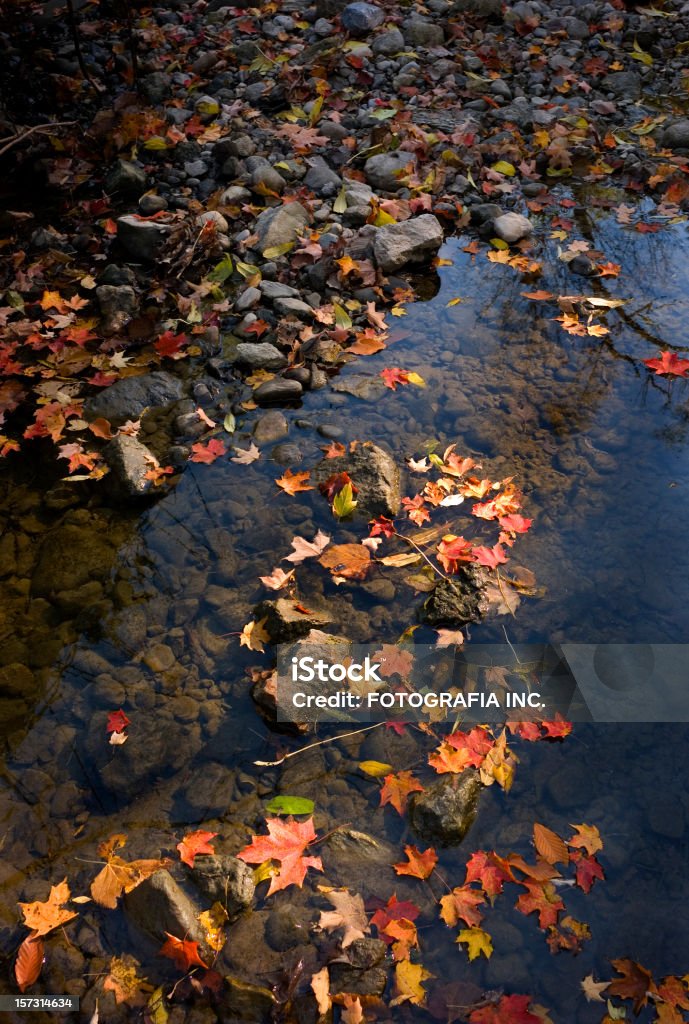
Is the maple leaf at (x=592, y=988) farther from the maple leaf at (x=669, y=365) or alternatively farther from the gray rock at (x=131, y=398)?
the gray rock at (x=131, y=398)

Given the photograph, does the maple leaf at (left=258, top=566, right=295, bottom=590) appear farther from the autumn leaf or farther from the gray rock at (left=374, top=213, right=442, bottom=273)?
the gray rock at (left=374, top=213, right=442, bottom=273)

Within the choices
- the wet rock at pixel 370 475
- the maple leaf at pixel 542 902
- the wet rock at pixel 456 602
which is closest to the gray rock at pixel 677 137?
the wet rock at pixel 370 475

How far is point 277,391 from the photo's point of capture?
407cm

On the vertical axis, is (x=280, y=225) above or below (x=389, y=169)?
below

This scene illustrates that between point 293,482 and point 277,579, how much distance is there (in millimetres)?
642

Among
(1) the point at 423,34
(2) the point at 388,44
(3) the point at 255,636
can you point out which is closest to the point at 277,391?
(3) the point at 255,636

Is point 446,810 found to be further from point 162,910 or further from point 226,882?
point 162,910

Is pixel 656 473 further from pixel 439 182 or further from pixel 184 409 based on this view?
pixel 439 182

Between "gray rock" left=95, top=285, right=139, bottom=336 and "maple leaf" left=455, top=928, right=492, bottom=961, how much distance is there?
3.88m

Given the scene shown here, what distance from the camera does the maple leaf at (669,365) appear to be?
13.5 feet

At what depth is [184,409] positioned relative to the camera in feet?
13.3

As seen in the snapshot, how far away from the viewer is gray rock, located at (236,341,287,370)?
424 cm

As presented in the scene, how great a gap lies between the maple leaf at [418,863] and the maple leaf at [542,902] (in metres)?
0.30

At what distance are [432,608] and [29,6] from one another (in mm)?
8358
